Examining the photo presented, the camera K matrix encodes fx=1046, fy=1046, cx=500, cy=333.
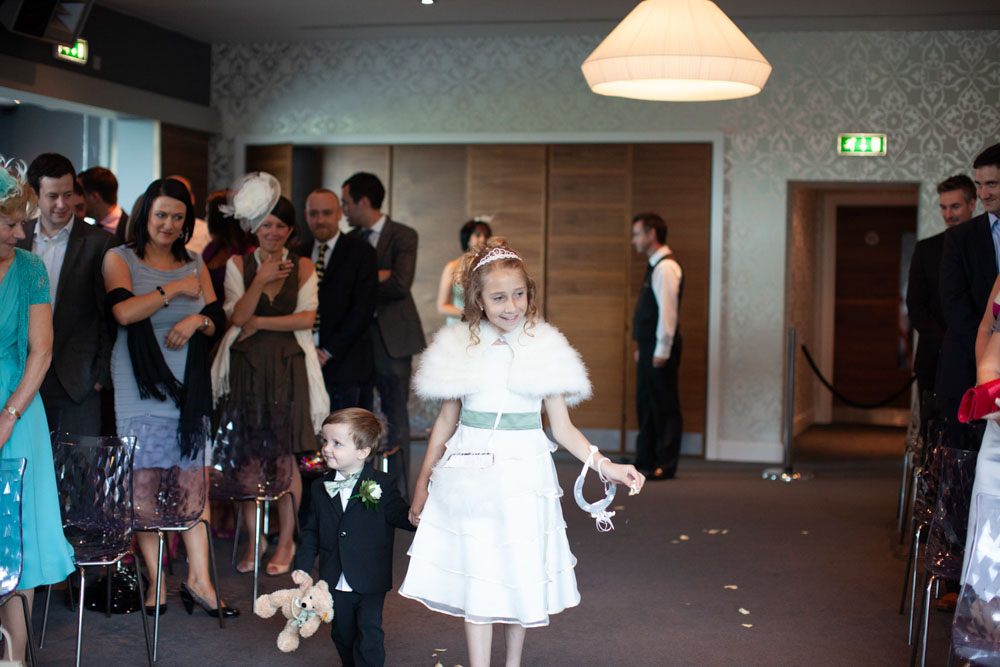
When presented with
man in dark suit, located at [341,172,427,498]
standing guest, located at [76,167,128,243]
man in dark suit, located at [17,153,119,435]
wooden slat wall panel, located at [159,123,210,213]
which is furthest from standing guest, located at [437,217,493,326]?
man in dark suit, located at [17,153,119,435]

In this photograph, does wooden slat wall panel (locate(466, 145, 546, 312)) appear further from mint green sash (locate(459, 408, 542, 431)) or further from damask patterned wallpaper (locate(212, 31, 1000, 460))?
mint green sash (locate(459, 408, 542, 431))

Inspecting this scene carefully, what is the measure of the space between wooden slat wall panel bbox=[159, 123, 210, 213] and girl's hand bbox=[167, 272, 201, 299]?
4349 mm

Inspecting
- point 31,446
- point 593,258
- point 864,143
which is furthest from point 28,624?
point 864,143

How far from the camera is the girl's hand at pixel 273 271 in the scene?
4.49 metres

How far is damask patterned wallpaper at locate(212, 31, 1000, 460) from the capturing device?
7797mm

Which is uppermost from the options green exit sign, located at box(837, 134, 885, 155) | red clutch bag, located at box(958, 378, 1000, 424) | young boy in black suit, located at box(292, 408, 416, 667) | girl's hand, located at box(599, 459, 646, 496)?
green exit sign, located at box(837, 134, 885, 155)

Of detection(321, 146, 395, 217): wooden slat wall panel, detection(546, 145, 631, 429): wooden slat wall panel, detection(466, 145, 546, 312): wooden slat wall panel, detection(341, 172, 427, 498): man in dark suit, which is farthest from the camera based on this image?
detection(321, 146, 395, 217): wooden slat wall panel

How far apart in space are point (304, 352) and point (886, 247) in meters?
7.98

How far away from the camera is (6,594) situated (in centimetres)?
270

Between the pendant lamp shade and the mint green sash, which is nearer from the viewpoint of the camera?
the mint green sash

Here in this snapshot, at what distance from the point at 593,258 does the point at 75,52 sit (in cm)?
406

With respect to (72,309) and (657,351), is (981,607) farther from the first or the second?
(657,351)

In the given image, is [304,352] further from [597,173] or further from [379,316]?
[597,173]

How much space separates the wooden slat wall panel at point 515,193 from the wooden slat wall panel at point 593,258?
100mm
